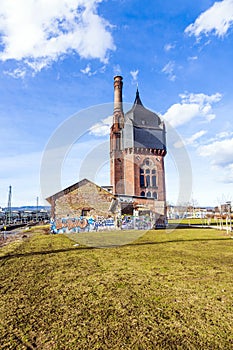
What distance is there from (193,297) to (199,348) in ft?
7.17

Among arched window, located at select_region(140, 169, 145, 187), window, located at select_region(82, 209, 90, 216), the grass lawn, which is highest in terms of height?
arched window, located at select_region(140, 169, 145, 187)

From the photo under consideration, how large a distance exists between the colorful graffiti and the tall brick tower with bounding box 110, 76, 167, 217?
50.7 feet

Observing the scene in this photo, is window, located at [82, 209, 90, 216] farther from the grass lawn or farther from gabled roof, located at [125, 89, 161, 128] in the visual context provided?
gabled roof, located at [125, 89, 161, 128]

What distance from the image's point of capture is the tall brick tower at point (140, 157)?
42.0 m

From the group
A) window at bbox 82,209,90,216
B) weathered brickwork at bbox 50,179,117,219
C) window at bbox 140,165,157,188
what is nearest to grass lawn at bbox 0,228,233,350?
weathered brickwork at bbox 50,179,117,219

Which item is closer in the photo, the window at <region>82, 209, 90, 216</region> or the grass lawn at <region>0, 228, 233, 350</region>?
the grass lawn at <region>0, 228, 233, 350</region>

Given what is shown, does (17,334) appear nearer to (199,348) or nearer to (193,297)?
(199,348)

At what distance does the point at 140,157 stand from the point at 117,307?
38.1 m

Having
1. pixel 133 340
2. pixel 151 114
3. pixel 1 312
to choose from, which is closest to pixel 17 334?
pixel 1 312

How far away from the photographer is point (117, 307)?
16.6ft

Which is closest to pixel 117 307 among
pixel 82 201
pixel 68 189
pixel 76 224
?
pixel 76 224

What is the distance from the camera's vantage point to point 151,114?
4597 centimetres

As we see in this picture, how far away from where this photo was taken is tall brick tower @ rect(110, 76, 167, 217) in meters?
42.0

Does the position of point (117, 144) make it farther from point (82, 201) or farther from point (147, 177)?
point (82, 201)
